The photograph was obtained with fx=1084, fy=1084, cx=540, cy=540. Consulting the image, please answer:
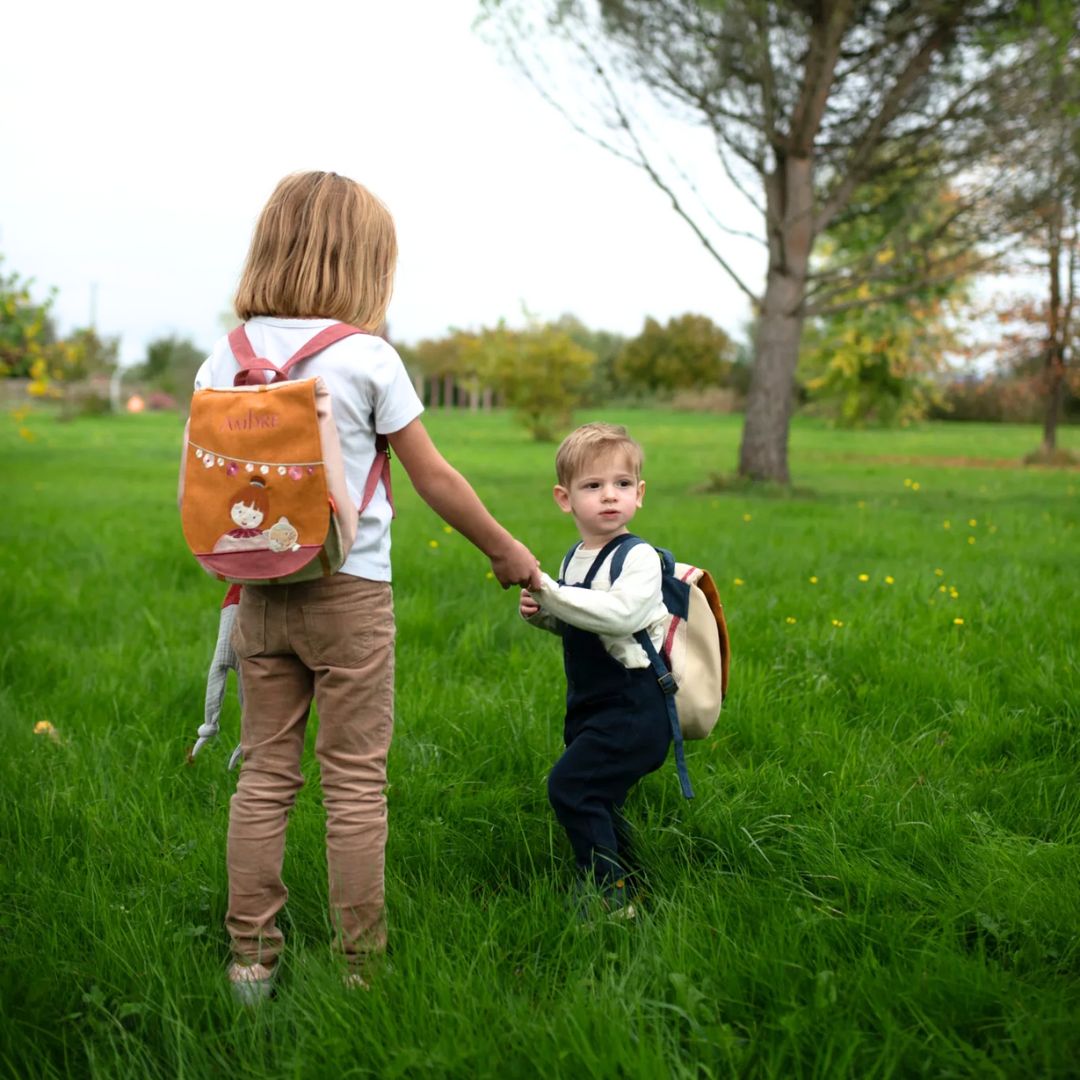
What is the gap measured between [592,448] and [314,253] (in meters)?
0.79

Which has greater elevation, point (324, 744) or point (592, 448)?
point (592, 448)

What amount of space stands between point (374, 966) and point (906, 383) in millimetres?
40714

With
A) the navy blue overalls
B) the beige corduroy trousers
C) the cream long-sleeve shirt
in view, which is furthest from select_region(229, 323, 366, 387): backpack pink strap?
the navy blue overalls

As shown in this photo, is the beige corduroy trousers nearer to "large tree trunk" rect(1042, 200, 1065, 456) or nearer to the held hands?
the held hands

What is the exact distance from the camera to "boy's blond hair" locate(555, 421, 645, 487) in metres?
2.64

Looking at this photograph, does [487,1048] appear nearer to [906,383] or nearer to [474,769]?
[474,769]

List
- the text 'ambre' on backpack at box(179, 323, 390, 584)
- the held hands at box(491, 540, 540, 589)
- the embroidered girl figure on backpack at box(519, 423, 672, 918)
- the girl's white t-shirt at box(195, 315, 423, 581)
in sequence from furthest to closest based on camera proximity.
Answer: the embroidered girl figure on backpack at box(519, 423, 672, 918)
the held hands at box(491, 540, 540, 589)
the girl's white t-shirt at box(195, 315, 423, 581)
the text 'ambre' on backpack at box(179, 323, 390, 584)

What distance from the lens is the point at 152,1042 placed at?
217 centimetres

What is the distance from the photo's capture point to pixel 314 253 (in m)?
Result: 2.34

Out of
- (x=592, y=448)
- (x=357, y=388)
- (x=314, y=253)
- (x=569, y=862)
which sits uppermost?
(x=314, y=253)

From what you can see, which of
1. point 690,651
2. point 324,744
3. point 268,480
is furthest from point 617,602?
point 268,480

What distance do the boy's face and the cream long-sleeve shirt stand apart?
86mm

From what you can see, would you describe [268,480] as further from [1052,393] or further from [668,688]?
[1052,393]

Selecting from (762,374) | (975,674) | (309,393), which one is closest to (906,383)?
(762,374)
